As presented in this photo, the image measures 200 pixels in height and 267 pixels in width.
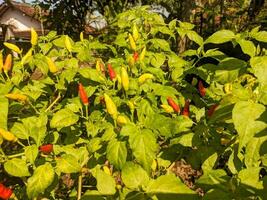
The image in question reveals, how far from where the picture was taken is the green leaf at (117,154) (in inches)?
66.6

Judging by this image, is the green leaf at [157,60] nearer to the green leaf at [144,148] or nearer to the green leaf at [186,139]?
the green leaf at [186,139]

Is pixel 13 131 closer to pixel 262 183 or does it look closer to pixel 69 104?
pixel 69 104

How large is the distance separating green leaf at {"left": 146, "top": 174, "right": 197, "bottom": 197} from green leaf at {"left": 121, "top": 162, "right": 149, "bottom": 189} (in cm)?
11

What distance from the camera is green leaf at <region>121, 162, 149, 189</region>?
1.64 metres

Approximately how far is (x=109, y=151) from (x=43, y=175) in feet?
1.23

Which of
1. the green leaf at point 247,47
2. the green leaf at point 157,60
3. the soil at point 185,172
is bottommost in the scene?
the soil at point 185,172

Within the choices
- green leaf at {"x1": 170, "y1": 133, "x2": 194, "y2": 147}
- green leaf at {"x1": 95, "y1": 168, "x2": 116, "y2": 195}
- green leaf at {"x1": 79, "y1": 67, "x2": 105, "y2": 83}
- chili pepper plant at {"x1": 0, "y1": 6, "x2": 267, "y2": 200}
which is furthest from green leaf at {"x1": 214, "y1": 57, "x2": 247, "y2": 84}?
green leaf at {"x1": 79, "y1": 67, "x2": 105, "y2": 83}

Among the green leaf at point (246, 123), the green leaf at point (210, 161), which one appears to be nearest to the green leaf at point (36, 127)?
the green leaf at point (210, 161)

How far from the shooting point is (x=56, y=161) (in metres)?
1.97

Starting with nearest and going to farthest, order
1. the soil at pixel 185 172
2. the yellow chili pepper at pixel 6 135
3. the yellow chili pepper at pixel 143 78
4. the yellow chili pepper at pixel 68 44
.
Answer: the yellow chili pepper at pixel 6 135 → the yellow chili pepper at pixel 143 78 → the yellow chili pepper at pixel 68 44 → the soil at pixel 185 172

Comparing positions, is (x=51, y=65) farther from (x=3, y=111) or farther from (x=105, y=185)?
(x=105, y=185)

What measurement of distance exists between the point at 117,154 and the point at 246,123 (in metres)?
0.61

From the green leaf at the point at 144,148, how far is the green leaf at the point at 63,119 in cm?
56

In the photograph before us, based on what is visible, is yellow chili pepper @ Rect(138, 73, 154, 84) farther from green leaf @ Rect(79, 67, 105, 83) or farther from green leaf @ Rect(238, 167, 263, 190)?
green leaf @ Rect(238, 167, 263, 190)
